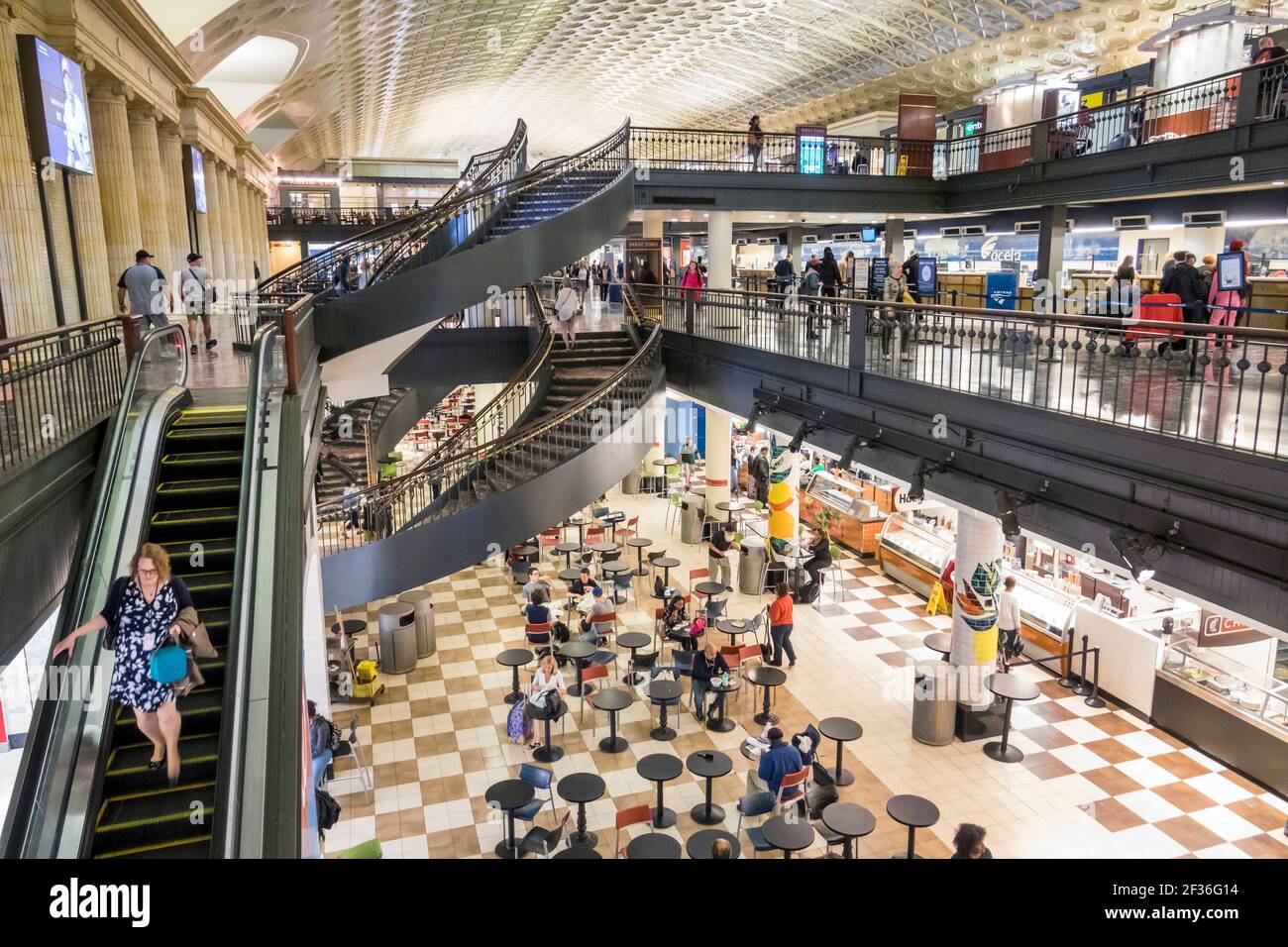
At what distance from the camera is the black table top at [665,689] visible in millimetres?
10484

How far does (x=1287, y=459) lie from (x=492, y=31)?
103ft

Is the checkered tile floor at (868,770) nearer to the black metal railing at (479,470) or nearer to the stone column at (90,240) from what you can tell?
the black metal railing at (479,470)

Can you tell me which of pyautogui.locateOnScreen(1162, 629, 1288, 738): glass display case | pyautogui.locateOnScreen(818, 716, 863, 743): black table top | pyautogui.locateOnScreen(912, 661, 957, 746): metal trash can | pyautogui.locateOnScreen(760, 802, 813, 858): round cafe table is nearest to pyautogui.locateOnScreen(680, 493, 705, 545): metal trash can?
pyautogui.locateOnScreen(912, 661, 957, 746): metal trash can

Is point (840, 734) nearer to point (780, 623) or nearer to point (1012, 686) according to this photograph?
point (1012, 686)

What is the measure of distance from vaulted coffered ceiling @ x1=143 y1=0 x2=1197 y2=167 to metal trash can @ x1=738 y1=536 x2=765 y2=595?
13850 millimetres

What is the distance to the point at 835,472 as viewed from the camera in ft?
69.1

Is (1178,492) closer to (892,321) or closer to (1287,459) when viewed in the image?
(1287,459)

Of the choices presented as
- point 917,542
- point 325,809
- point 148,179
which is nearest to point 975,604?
point 917,542

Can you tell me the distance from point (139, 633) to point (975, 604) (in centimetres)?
950

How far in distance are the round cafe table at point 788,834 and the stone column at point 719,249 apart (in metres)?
12.0

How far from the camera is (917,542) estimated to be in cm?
1630

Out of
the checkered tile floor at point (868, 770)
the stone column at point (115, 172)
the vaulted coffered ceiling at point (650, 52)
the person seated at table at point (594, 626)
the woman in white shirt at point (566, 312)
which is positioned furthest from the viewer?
the vaulted coffered ceiling at point (650, 52)

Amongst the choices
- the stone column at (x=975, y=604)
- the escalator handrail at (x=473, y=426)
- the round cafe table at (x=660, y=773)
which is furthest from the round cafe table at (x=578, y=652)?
the stone column at (x=975, y=604)

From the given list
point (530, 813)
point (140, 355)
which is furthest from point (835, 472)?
point (140, 355)
